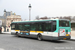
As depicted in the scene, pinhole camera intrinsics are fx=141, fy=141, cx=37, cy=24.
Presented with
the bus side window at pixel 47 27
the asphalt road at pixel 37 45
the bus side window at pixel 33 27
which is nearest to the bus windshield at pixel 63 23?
Result: the bus side window at pixel 47 27

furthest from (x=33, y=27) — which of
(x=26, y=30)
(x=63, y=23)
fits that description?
(x=63, y=23)

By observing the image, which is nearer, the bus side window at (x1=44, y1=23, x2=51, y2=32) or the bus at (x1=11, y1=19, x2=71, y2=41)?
the bus at (x1=11, y1=19, x2=71, y2=41)

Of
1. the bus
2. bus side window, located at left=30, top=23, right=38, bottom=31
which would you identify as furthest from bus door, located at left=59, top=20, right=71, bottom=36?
bus side window, located at left=30, top=23, right=38, bottom=31

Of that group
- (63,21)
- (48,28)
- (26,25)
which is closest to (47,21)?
(48,28)

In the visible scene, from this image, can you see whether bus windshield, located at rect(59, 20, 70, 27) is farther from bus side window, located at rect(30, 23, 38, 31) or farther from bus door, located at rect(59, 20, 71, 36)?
bus side window, located at rect(30, 23, 38, 31)

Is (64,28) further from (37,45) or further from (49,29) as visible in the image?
(37,45)

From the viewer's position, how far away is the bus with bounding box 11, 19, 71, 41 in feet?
50.0

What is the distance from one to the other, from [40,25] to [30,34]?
8.90 ft

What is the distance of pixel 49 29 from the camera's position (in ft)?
52.7

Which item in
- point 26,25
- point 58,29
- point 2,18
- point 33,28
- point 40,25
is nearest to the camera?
point 58,29

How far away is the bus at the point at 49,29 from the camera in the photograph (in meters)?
15.2

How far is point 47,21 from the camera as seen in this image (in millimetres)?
16531

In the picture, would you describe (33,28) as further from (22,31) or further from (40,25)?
(22,31)

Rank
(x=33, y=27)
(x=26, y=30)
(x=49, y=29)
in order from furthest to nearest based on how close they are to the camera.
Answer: (x=26, y=30)
(x=33, y=27)
(x=49, y=29)
